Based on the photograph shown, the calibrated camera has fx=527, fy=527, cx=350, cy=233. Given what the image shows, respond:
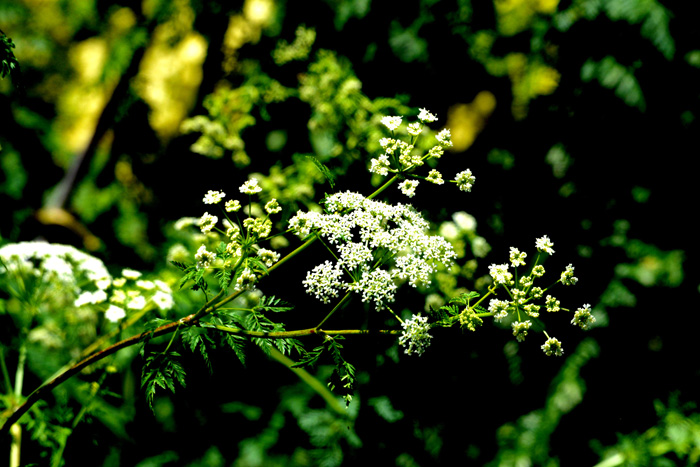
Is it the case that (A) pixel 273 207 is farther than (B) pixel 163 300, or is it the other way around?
(B) pixel 163 300

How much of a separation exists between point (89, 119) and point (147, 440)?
151 inches

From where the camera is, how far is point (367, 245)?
136 centimetres

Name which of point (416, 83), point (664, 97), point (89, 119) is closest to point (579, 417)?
point (664, 97)

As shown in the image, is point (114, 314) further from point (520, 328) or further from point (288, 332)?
point (520, 328)

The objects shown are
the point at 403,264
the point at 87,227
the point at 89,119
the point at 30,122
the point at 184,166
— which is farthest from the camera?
the point at 89,119

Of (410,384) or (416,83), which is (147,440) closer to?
(410,384)

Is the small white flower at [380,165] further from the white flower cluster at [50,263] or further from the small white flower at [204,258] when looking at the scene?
the white flower cluster at [50,263]

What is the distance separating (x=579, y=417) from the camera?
288 centimetres

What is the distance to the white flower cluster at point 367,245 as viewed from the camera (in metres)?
1.27

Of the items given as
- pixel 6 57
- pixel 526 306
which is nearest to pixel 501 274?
pixel 526 306

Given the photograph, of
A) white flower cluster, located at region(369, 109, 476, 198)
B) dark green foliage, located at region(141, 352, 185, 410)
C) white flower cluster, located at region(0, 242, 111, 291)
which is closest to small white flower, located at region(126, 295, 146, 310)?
white flower cluster, located at region(0, 242, 111, 291)

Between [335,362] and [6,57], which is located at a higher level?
[6,57]

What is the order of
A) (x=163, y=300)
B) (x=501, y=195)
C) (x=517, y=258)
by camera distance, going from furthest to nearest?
(x=501, y=195) → (x=163, y=300) → (x=517, y=258)

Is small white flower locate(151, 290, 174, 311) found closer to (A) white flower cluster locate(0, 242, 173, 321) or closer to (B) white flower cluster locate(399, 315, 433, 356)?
(A) white flower cluster locate(0, 242, 173, 321)
